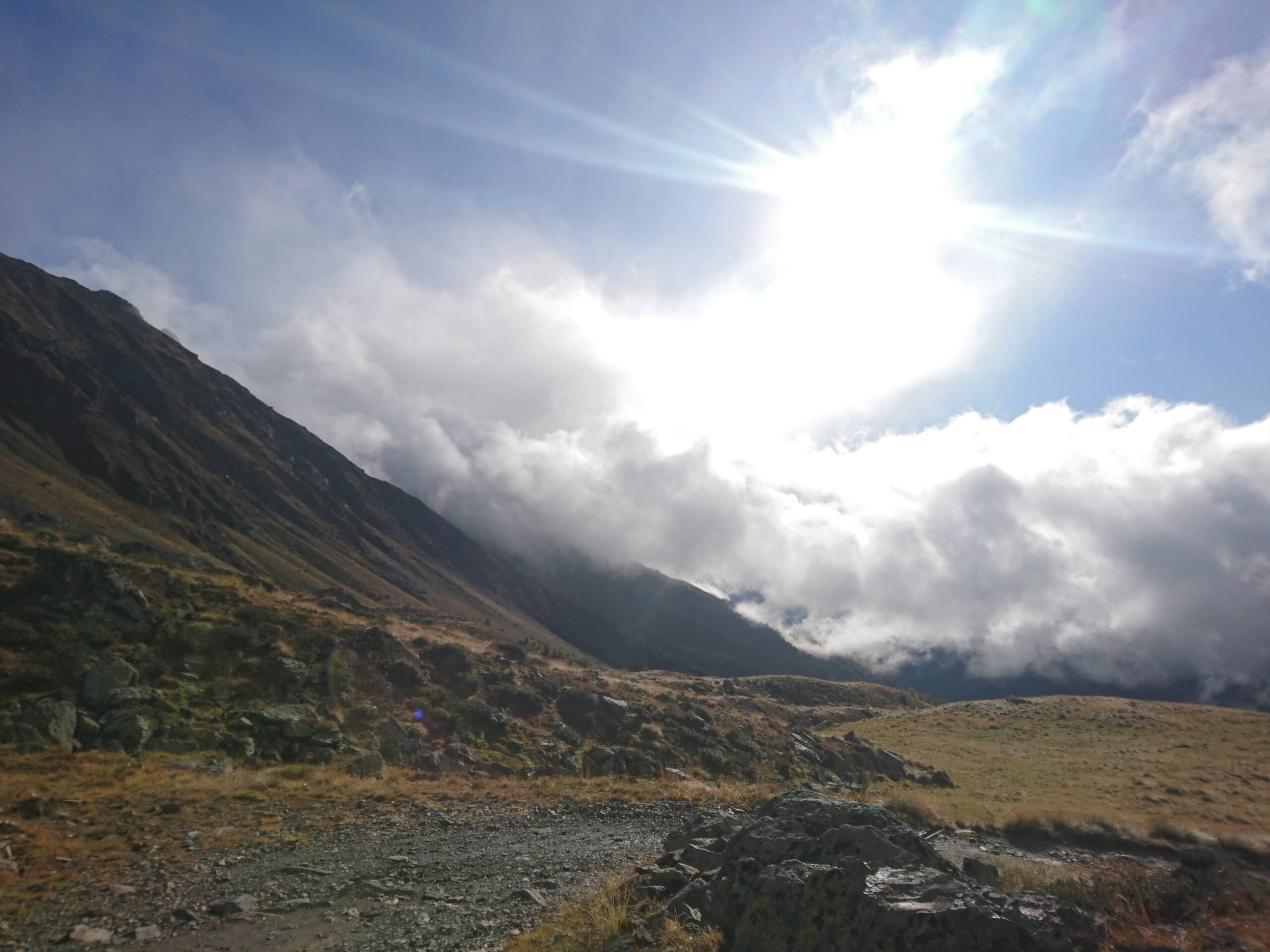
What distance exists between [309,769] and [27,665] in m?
10.9

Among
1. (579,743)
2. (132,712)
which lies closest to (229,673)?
(132,712)

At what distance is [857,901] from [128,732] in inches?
943

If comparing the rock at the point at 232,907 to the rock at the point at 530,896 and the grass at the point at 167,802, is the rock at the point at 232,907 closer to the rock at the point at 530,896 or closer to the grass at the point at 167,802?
the grass at the point at 167,802

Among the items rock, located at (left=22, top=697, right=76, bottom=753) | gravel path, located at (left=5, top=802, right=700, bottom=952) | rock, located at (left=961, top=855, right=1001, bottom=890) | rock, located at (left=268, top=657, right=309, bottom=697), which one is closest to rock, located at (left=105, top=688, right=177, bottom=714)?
rock, located at (left=22, top=697, right=76, bottom=753)

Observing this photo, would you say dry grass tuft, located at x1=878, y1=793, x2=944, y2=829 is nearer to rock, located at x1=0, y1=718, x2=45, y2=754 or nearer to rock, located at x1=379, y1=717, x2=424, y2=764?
rock, located at x1=379, y1=717, x2=424, y2=764

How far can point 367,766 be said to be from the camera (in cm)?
2145

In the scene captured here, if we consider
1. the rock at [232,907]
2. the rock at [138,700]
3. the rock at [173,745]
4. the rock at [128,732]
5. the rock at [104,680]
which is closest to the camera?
the rock at [232,907]

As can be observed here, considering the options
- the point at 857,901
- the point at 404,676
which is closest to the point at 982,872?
the point at 857,901

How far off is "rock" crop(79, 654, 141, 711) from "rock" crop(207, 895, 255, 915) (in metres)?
15.7

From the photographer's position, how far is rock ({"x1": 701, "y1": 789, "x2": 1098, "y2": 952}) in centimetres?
591

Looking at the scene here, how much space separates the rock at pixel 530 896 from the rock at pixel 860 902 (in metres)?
3.41

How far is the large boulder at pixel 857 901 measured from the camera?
5914 mm

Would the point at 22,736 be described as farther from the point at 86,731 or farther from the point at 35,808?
the point at 35,808

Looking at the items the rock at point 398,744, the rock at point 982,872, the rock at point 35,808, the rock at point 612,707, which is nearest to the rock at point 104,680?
the rock at point 35,808
